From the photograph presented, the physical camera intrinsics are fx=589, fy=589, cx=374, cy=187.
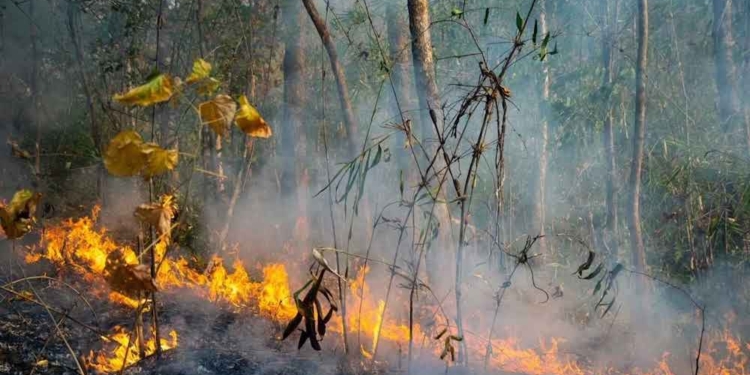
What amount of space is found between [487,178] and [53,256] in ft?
28.0

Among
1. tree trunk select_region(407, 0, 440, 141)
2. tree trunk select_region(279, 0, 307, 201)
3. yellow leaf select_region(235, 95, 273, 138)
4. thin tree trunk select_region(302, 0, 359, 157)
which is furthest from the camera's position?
tree trunk select_region(279, 0, 307, 201)

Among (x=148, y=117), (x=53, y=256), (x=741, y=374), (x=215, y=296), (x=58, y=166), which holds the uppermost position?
(x=148, y=117)

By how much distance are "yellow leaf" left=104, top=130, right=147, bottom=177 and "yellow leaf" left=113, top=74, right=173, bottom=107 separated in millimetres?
124

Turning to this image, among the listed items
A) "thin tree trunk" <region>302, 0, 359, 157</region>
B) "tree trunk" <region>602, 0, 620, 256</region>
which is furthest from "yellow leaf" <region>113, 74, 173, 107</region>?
"tree trunk" <region>602, 0, 620, 256</region>

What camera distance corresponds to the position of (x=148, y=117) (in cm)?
959

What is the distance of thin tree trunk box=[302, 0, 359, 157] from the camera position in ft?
17.8

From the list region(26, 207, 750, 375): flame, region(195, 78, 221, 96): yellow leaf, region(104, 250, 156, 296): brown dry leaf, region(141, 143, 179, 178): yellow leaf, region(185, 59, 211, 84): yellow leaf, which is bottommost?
region(26, 207, 750, 375): flame

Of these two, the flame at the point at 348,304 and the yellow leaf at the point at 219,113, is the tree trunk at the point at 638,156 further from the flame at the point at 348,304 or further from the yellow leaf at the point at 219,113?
the yellow leaf at the point at 219,113

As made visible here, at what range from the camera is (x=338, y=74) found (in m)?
5.93

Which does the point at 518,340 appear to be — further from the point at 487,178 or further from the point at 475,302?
the point at 487,178

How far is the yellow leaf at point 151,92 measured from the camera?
A: 2.21 metres

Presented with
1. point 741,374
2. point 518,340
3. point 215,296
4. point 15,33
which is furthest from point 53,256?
point 741,374

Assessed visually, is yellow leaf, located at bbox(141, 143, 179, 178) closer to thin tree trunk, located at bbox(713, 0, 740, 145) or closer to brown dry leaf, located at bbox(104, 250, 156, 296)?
brown dry leaf, located at bbox(104, 250, 156, 296)

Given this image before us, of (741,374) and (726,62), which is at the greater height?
(726,62)
